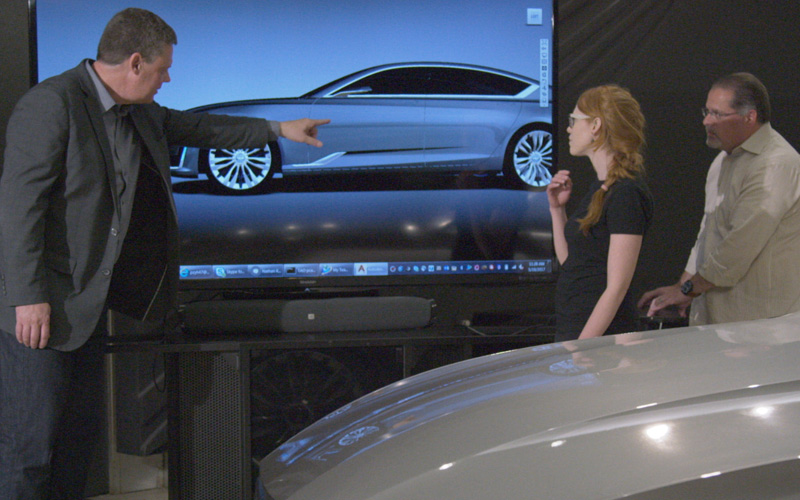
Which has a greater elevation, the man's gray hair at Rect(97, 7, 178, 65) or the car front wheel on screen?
the man's gray hair at Rect(97, 7, 178, 65)

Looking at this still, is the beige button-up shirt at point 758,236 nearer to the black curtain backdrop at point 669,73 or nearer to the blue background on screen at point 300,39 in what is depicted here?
the black curtain backdrop at point 669,73

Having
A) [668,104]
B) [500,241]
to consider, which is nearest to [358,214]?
[500,241]

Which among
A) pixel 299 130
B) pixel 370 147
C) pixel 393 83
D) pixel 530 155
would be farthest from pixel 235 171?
pixel 530 155

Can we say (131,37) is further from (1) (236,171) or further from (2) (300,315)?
(2) (300,315)

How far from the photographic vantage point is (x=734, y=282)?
3.03m

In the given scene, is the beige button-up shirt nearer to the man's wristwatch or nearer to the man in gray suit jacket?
the man's wristwatch

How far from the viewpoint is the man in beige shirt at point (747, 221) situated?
2949 mm

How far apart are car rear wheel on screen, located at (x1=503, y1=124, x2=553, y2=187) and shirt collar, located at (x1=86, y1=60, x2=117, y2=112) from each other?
5.81 ft

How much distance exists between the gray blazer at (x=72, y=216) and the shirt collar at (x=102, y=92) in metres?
0.02

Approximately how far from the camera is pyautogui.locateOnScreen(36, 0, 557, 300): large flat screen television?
3.26 m

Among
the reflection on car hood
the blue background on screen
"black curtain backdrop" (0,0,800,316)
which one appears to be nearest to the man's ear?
the blue background on screen

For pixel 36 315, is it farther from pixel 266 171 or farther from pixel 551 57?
pixel 551 57

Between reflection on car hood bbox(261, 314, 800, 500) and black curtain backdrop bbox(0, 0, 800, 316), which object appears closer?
reflection on car hood bbox(261, 314, 800, 500)

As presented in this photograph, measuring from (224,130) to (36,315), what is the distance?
110cm
